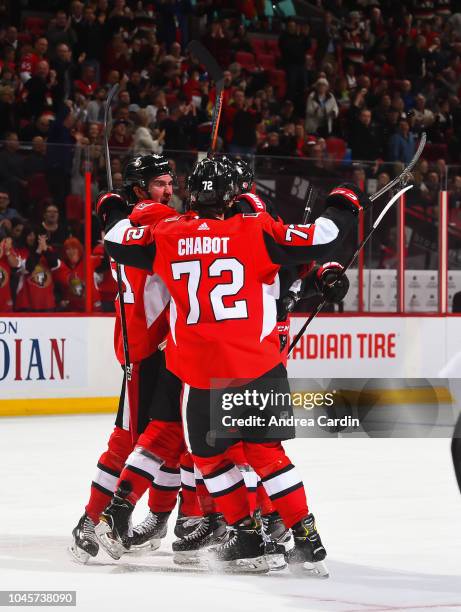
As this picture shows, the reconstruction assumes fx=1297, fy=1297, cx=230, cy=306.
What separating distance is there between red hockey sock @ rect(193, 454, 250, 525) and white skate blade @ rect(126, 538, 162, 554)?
559 mm

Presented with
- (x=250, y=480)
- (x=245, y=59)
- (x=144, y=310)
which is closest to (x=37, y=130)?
(x=245, y=59)

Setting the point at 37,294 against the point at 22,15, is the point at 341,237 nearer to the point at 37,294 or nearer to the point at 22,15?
the point at 37,294

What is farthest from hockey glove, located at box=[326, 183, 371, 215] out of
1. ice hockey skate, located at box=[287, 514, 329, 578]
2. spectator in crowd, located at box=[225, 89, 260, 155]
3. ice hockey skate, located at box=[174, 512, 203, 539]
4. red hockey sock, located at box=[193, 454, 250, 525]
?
spectator in crowd, located at box=[225, 89, 260, 155]

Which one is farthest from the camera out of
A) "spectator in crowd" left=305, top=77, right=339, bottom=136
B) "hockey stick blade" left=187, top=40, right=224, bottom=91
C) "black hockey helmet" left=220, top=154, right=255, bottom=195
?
"spectator in crowd" left=305, top=77, right=339, bottom=136

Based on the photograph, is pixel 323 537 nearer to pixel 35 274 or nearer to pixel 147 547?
pixel 147 547

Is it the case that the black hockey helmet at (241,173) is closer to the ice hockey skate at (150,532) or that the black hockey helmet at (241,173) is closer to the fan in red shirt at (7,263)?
the ice hockey skate at (150,532)

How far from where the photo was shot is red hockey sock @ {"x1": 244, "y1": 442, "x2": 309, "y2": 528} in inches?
167

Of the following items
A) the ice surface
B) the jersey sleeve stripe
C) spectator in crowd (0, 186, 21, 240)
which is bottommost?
the ice surface

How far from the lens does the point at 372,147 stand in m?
13.6

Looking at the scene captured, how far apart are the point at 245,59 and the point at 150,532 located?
11215 mm

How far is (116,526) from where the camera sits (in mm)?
4586

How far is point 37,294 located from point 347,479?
390 centimetres

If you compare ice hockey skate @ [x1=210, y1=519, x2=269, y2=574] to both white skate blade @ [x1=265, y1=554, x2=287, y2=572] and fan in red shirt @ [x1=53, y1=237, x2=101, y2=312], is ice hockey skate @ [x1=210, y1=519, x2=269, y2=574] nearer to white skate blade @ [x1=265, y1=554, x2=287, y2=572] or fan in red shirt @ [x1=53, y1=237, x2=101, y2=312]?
white skate blade @ [x1=265, y1=554, x2=287, y2=572]

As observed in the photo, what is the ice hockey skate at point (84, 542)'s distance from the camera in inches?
181
